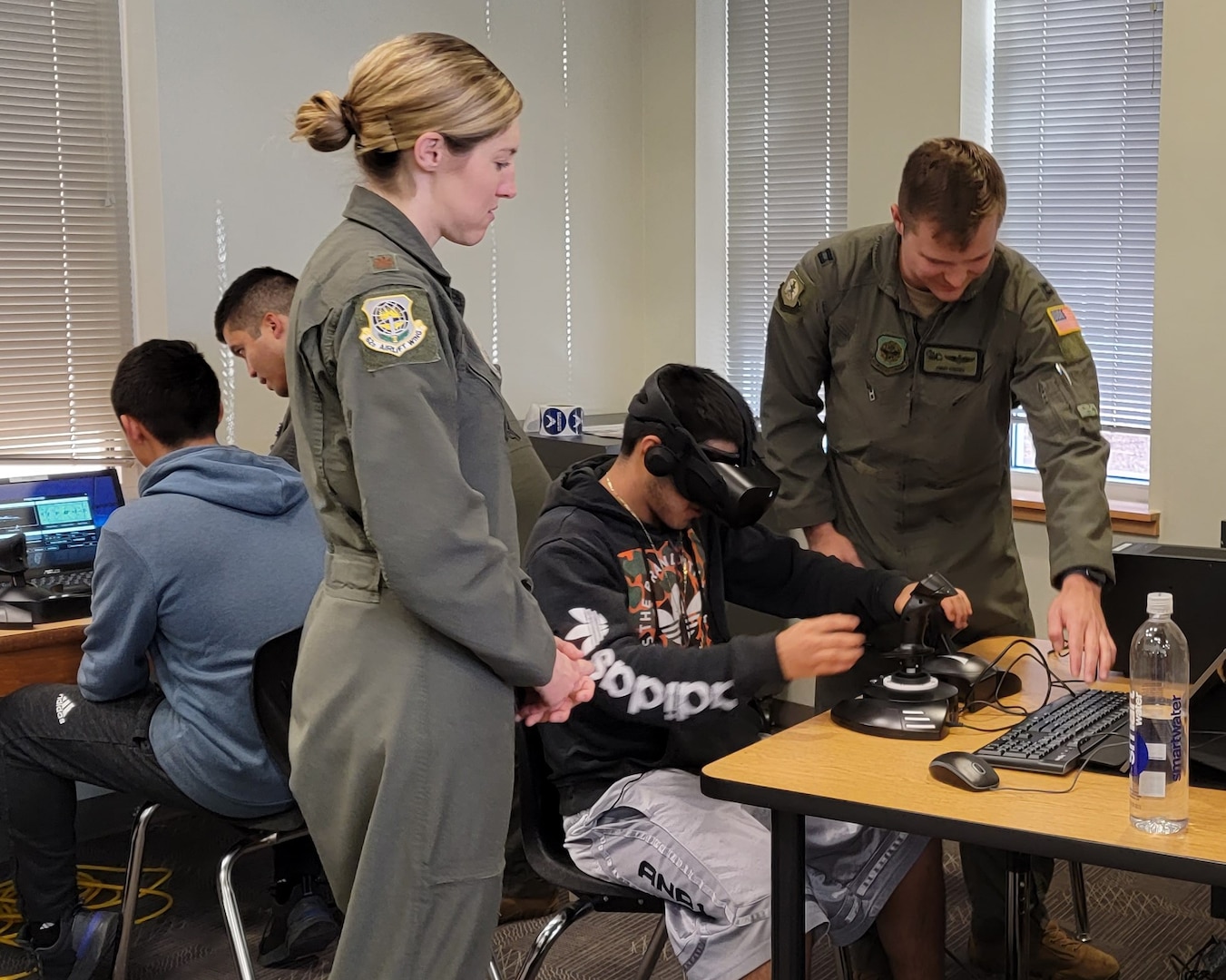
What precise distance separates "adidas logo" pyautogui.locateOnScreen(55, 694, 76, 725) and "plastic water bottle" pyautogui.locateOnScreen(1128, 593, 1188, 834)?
75.0 inches

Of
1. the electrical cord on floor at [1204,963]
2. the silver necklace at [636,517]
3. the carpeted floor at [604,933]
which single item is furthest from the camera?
the carpeted floor at [604,933]

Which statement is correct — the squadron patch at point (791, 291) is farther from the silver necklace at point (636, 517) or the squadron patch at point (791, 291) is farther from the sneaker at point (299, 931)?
the sneaker at point (299, 931)

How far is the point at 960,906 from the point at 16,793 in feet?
6.38

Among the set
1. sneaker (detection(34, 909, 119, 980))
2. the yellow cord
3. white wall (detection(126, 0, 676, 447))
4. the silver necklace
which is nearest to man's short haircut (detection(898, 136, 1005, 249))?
the silver necklace

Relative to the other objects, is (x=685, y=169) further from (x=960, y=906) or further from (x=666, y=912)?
(x=666, y=912)

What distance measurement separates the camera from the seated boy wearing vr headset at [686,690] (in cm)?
177

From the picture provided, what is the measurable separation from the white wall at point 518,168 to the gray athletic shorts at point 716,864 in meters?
1.61

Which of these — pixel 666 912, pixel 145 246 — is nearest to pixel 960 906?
pixel 666 912

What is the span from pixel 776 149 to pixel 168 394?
2.52 metres

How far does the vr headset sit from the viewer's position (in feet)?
6.09

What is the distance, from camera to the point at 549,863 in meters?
1.91

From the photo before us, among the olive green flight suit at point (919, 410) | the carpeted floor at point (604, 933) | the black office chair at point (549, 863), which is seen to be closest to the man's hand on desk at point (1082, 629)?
the olive green flight suit at point (919, 410)

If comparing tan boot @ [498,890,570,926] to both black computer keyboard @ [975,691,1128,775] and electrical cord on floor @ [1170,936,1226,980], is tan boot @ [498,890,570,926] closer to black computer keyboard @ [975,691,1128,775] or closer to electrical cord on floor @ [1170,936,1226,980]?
electrical cord on floor @ [1170,936,1226,980]

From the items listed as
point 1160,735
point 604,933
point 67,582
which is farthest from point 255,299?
point 1160,735
